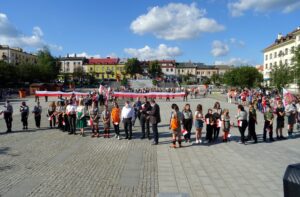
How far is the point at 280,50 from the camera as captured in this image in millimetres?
78188

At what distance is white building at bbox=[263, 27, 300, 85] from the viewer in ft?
226

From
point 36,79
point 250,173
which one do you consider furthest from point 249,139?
point 36,79

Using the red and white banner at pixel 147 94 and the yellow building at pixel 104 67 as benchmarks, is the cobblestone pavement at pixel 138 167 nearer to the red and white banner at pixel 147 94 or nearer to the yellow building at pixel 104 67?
the red and white banner at pixel 147 94

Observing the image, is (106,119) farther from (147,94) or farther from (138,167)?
(147,94)

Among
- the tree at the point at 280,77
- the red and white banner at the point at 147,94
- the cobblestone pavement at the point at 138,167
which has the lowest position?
the cobblestone pavement at the point at 138,167

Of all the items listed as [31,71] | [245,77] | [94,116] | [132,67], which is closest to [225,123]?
[94,116]

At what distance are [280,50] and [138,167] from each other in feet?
254

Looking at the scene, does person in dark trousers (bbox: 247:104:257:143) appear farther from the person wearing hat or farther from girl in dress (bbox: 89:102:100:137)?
the person wearing hat

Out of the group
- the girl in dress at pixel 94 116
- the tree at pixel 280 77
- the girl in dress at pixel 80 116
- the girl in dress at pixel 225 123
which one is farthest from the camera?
the tree at pixel 280 77

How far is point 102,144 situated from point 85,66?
6113 inches

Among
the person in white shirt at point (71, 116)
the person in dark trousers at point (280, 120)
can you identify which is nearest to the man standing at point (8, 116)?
the person in white shirt at point (71, 116)

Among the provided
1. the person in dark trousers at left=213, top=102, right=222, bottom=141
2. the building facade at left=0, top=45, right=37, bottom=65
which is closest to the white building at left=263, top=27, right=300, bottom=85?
the person in dark trousers at left=213, top=102, right=222, bottom=141

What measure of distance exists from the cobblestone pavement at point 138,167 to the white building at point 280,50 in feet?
193

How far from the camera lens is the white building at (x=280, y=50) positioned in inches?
2717
